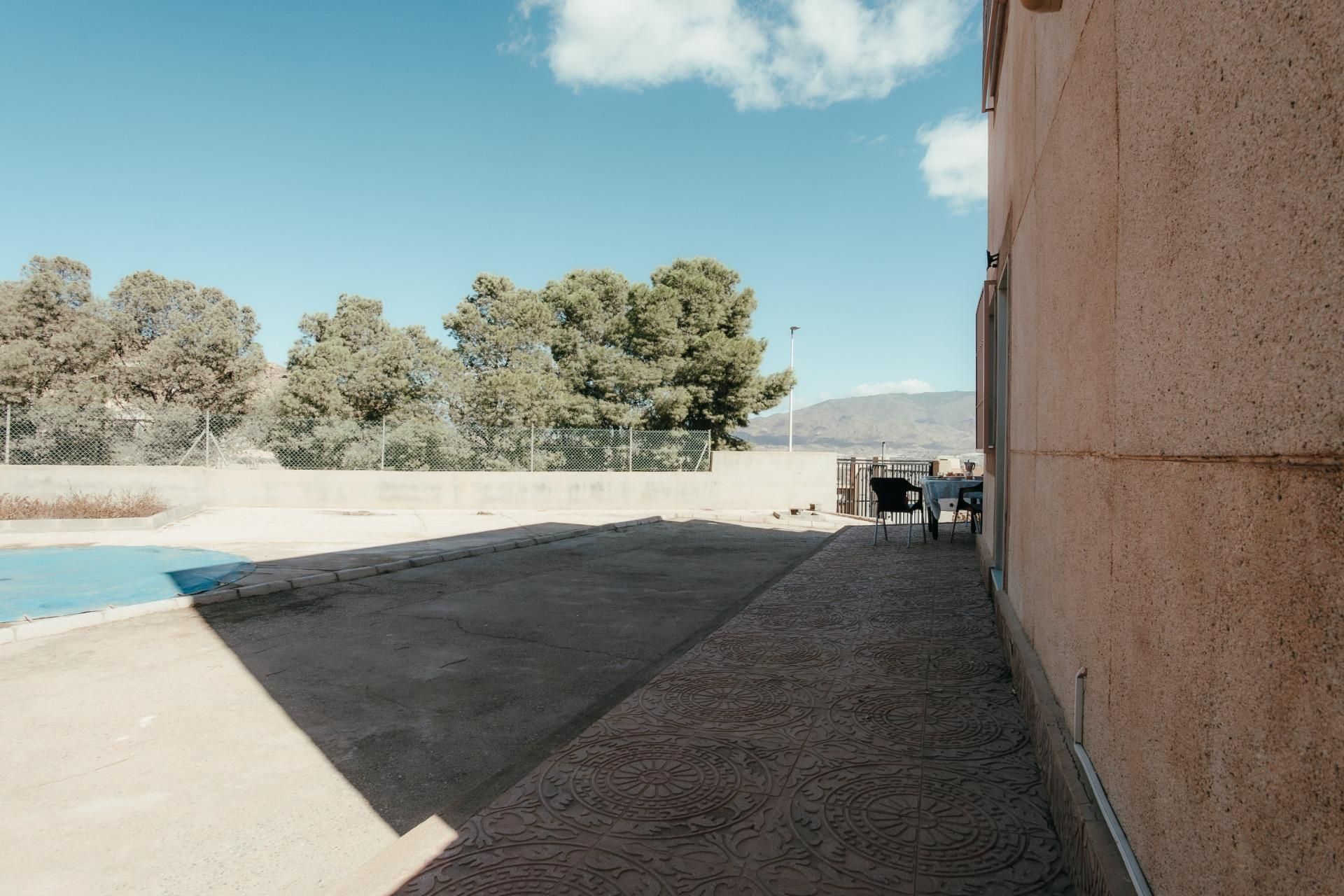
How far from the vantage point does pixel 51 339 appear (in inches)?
925

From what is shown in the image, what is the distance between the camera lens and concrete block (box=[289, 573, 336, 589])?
768 cm

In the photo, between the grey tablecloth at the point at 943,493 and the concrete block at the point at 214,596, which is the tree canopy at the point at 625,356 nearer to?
the grey tablecloth at the point at 943,493

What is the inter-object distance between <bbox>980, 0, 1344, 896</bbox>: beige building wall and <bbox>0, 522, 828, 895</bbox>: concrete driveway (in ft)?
8.16

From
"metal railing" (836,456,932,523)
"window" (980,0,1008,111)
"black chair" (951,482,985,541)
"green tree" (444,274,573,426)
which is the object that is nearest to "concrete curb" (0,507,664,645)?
"black chair" (951,482,985,541)

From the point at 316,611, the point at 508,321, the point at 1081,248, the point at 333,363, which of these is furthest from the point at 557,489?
the point at 1081,248

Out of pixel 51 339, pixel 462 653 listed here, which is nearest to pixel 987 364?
pixel 462 653

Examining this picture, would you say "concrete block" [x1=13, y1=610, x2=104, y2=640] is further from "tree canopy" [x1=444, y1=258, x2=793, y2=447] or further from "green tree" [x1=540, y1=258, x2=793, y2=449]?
"green tree" [x1=540, y1=258, x2=793, y2=449]

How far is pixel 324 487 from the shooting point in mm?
18141

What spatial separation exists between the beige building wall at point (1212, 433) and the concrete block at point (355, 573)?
7.70 metres

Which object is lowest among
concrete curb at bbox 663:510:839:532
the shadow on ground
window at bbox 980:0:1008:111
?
concrete curb at bbox 663:510:839:532

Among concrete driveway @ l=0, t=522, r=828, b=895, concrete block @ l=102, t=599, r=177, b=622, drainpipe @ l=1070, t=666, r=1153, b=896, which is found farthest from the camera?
concrete block @ l=102, t=599, r=177, b=622

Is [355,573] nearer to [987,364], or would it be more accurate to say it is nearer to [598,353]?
[987,364]

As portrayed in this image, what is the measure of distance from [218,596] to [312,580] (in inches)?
40.9

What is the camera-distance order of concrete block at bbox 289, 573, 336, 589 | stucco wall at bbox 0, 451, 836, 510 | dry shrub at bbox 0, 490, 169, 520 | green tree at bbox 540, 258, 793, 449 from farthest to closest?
green tree at bbox 540, 258, 793, 449, stucco wall at bbox 0, 451, 836, 510, dry shrub at bbox 0, 490, 169, 520, concrete block at bbox 289, 573, 336, 589
